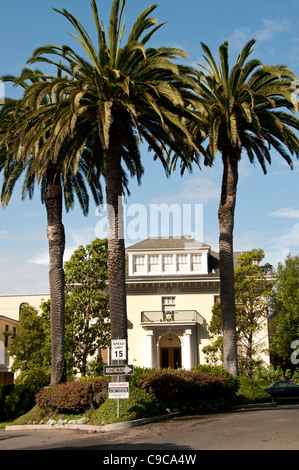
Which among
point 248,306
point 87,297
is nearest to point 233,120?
point 87,297

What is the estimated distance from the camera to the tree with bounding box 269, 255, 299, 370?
3869 centimetres

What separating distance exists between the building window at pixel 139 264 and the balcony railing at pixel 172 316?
3.54 meters

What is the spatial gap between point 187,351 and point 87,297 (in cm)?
1114

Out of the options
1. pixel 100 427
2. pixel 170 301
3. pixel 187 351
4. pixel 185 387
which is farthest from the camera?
pixel 170 301

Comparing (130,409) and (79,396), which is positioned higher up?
(79,396)

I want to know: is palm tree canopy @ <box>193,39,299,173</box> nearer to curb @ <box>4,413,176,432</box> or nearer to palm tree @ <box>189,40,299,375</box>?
palm tree @ <box>189,40,299,375</box>

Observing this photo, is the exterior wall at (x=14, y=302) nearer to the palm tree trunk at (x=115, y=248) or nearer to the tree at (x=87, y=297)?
the tree at (x=87, y=297)

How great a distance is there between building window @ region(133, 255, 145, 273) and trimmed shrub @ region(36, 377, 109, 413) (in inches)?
959

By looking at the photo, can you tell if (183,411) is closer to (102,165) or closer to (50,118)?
(102,165)

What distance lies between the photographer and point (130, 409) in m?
16.0

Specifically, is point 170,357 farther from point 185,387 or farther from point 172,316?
point 185,387

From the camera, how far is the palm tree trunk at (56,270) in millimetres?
20359

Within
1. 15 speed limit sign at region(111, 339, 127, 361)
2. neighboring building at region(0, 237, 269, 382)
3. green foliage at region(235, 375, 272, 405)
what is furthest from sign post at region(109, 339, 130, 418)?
neighboring building at region(0, 237, 269, 382)
